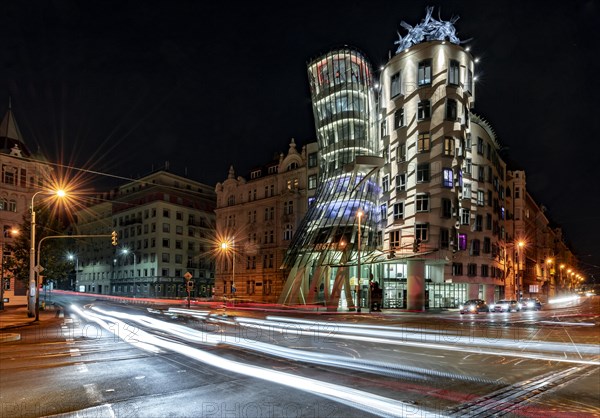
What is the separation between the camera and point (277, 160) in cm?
7344

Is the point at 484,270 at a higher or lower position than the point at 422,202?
lower

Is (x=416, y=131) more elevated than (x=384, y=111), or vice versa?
(x=384, y=111)

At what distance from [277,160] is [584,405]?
220 ft

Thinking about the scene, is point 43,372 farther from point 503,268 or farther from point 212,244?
point 212,244

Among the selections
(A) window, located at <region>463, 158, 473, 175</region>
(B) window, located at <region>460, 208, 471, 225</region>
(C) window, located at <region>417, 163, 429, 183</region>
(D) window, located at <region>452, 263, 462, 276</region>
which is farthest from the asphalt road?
(A) window, located at <region>463, 158, 473, 175</region>

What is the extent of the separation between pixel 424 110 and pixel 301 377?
1678 inches

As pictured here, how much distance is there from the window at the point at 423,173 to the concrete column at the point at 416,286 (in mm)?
8512

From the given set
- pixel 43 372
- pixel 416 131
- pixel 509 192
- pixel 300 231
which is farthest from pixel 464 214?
pixel 43 372

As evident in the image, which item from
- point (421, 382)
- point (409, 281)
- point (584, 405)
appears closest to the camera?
point (584, 405)

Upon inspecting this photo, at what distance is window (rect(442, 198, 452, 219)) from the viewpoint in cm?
4625

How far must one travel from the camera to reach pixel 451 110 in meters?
47.7

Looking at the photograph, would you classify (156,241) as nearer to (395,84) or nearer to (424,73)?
(395,84)

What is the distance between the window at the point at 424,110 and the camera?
156 ft

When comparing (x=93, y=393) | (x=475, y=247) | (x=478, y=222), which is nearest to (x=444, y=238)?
(x=475, y=247)
